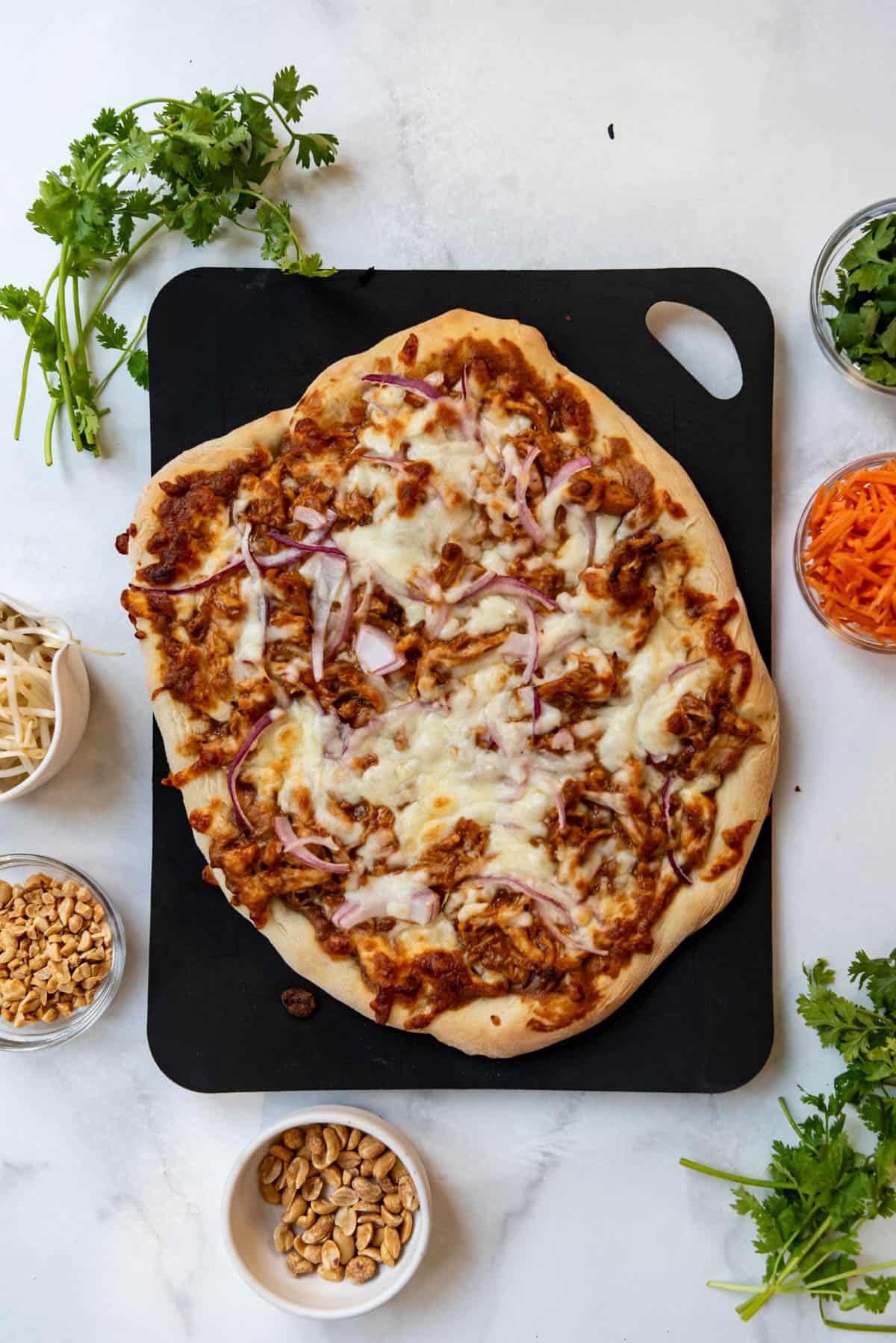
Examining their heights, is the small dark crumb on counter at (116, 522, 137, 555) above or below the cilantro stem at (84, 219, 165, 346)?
below

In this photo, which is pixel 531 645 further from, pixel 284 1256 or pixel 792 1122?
pixel 284 1256

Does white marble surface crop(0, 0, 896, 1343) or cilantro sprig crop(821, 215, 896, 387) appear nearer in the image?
cilantro sprig crop(821, 215, 896, 387)

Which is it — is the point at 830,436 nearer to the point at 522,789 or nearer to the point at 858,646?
the point at 858,646

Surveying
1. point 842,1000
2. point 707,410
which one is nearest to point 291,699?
point 707,410

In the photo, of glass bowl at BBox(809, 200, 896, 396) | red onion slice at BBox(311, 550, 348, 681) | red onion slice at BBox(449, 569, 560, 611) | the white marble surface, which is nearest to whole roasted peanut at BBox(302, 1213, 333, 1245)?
the white marble surface

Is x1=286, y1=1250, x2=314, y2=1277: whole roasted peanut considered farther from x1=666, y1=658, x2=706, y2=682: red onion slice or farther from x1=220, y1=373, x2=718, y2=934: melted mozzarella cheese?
x1=666, y1=658, x2=706, y2=682: red onion slice

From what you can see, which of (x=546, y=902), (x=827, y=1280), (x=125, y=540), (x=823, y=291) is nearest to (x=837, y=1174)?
(x=827, y=1280)
